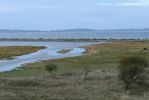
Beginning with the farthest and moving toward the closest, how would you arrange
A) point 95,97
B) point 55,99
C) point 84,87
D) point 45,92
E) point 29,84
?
point 29,84
point 84,87
point 45,92
point 95,97
point 55,99

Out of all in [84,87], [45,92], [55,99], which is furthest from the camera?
[84,87]

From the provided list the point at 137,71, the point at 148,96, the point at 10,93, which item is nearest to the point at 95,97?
the point at 148,96

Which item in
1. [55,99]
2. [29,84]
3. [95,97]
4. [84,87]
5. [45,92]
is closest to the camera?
[55,99]

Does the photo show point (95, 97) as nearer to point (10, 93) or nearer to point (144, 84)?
point (10, 93)

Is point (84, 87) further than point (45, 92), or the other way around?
point (84, 87)

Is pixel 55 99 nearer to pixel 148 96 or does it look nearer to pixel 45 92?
pixel 45 92

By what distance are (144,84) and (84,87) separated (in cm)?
410

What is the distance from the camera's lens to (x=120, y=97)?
2119 cm

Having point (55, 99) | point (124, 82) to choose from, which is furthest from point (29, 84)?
point (55, 99)

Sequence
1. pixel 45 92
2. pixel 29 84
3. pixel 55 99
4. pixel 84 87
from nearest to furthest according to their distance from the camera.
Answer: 1. pixel 55 99
2. pixel 45 92
3. pixel 84 87
4. pixel 29 84

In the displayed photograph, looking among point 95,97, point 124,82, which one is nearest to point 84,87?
point 124,82

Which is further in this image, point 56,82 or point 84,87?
point 56,82

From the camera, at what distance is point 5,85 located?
27.0m

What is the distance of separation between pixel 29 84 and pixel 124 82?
21.3 ft
